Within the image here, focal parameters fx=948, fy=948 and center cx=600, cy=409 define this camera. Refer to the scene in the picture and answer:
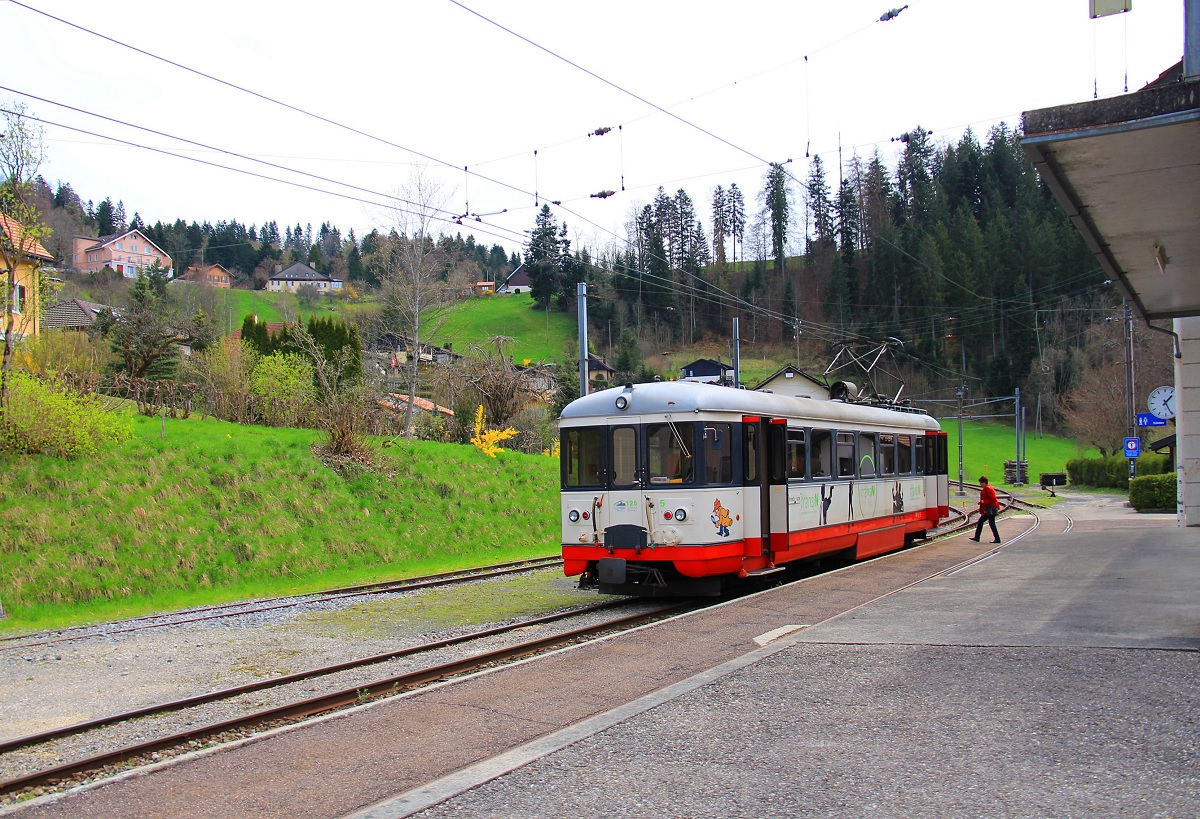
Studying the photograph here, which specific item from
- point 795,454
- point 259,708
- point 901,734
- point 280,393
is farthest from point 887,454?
point 280,393

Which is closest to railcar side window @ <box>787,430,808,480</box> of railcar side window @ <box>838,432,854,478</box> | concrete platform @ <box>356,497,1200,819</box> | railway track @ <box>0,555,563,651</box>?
railcar side window @ <box>838,432,854,478</box>

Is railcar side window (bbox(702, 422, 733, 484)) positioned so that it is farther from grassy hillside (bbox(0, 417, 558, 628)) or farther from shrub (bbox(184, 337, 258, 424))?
shrub (bbox(184, 337, 258, 424))

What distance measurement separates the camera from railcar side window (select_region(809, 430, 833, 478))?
601 inches

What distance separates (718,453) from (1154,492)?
26.4 meters

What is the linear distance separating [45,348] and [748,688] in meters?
24.5

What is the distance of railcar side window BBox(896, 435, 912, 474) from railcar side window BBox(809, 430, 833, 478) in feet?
14.7

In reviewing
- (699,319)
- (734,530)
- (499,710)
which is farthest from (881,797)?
(699,319)

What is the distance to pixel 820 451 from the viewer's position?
1558cm

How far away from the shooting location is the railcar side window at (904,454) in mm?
19906

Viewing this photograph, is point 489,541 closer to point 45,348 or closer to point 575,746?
point 45,348

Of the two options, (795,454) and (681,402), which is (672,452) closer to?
(681,402)

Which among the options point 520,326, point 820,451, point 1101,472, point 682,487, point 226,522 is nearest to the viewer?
point 682,487

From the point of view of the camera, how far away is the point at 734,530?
12.7 metres

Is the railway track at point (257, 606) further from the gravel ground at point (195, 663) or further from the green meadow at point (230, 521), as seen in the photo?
the green meadow at point (230, 521)
